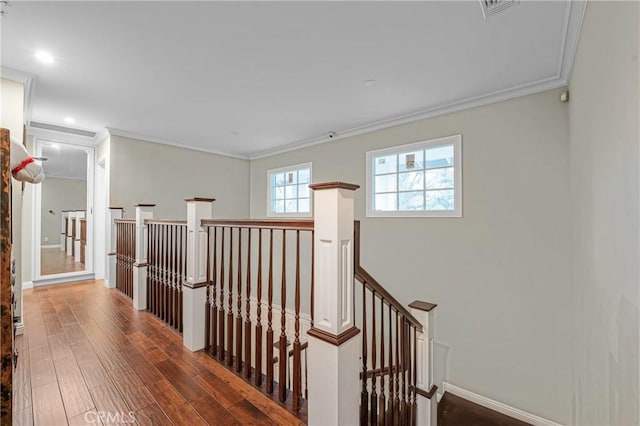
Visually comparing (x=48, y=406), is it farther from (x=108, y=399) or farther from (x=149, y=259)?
(x=149, y=259)

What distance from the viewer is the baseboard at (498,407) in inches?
104

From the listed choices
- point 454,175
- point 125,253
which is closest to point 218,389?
point 125,253

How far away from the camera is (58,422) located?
137 cm

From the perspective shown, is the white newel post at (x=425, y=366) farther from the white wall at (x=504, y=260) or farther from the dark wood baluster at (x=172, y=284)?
the dark wood baluster at (x=172, y=284)

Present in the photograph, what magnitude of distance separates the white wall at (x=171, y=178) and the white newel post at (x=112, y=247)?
25cm

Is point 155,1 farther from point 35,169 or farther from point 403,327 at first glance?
point 403,327

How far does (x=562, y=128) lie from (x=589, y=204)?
1221 mm

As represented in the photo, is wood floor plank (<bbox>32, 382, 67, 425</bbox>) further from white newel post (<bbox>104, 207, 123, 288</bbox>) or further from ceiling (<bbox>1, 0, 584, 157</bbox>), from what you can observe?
white newel post (<bbox>104, 207, 123, 288</bbox>)

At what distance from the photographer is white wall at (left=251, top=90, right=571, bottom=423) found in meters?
2.60

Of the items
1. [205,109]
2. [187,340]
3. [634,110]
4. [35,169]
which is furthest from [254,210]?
[634,110]

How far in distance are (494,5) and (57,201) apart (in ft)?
22.4

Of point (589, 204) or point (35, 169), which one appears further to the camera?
point (589, 204)

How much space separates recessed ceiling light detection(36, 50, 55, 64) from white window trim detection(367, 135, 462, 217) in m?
3.41

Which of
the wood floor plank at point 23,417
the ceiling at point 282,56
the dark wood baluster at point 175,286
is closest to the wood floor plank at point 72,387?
the wood floor plank at point 23,417
